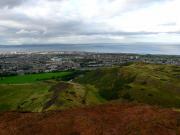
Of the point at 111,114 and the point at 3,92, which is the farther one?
the point at 3,92

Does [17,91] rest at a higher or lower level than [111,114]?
lower

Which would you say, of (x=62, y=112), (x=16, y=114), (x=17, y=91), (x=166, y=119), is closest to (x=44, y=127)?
(x=62, y=112)

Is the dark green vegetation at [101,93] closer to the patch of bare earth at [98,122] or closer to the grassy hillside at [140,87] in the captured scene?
the grassy hillside at [140,87]

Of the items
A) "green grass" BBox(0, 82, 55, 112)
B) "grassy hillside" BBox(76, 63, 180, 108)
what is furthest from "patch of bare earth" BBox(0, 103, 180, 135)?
"green grass" BBox(0, 82, 55, 112)

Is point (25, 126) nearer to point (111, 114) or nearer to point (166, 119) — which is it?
point (111, 114)

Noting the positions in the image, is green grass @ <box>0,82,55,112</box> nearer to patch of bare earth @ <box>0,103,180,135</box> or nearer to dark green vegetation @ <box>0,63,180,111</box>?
dark green vegetation @ <box>0,63,180,111</box>
